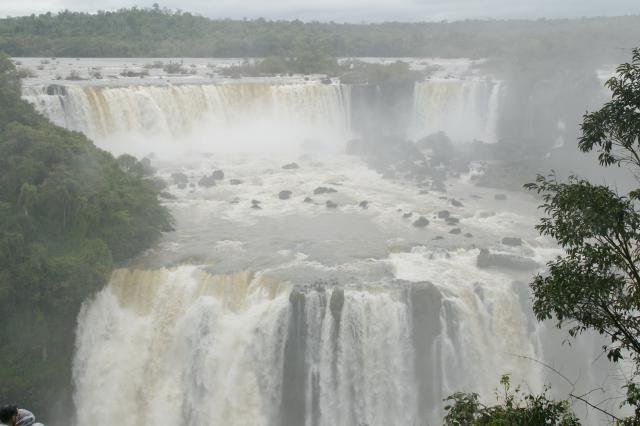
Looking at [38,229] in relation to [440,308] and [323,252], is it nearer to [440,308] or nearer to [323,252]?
[323,252]

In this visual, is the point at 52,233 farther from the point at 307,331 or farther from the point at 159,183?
the point at 307,331

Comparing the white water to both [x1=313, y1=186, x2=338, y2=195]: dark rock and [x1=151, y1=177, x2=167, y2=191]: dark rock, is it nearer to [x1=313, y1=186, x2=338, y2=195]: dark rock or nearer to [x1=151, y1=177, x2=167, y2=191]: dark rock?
[x1=313, y1=186, x2=338, y2=195]: dark rock

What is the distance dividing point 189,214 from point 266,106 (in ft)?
48.9

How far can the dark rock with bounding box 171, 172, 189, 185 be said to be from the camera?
2981cm

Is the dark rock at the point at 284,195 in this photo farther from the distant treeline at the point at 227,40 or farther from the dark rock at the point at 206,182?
the distant treeline at the point at 227,40

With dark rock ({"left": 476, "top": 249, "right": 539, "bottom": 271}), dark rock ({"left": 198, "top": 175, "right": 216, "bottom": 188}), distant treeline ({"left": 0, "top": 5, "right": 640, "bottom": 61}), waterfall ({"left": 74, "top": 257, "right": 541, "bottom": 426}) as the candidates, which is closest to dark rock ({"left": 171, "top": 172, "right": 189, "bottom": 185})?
dark rock ({"left": 198, "top": 175, "right": 216, "bottom": 188})

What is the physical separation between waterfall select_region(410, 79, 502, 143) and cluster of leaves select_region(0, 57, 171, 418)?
2133 cm

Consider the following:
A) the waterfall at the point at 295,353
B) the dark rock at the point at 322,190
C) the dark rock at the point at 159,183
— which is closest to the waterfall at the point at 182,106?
the dark rock at the point at 159,183

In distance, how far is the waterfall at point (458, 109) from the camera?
135 ft

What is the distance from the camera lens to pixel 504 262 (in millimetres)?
20625

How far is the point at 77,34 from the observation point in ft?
199

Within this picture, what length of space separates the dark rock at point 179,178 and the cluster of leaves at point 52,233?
3.29 m

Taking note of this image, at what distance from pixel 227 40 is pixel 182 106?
26340 millimetres

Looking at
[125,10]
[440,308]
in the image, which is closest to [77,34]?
[125,10]
